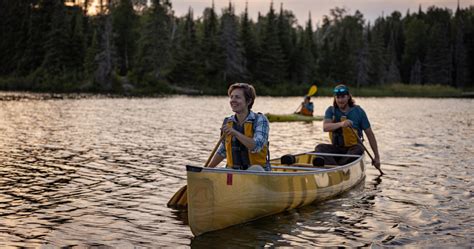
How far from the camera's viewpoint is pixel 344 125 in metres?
10.6

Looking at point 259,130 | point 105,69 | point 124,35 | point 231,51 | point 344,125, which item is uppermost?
point 124,35

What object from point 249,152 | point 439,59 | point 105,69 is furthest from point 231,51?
point 249,152

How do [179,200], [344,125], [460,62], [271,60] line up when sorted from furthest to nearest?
1. [460,62]
2. [271,60]
3. [344,125]
4. [179,200]

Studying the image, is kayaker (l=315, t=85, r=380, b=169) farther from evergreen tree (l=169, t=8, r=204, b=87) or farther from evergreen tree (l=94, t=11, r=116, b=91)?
evergreen tree (l=169, t=8, r=204, b=87)

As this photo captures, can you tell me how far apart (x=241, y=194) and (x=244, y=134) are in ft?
2.80

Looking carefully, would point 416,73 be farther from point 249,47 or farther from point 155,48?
point 155,48

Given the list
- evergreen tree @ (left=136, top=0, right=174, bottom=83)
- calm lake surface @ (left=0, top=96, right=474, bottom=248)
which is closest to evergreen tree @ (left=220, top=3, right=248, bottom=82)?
evergreen tree @ (left=136, top=0, right=174, bottom=83)

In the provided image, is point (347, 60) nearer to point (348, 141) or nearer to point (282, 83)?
point (282, 83)

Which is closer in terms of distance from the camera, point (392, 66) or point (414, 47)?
point (392, 66)

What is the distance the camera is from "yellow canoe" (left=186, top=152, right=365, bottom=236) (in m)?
7.11

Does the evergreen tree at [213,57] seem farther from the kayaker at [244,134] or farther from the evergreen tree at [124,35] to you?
the kayaker at [244,134]

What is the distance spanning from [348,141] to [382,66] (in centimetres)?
9321

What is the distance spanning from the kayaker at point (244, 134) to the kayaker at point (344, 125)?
10.6 feet

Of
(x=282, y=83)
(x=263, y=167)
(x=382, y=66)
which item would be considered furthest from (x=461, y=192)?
(x=382, y=66)
